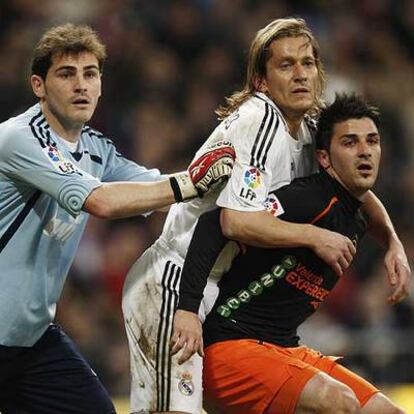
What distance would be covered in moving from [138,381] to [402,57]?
23.7ft

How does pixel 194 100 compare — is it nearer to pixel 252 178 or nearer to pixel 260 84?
pixel 260 84

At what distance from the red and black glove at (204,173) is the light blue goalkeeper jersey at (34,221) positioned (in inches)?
14.1

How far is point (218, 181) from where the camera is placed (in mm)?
5105

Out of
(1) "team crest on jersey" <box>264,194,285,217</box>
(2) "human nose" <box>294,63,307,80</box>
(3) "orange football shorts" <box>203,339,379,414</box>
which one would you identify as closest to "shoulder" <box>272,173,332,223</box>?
(1) "team crest on jersey" <box>264,194,285,217</box>

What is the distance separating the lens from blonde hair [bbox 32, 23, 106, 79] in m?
5.52

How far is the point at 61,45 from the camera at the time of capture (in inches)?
217

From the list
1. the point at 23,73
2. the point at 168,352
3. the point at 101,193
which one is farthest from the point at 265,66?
the point at 23,73

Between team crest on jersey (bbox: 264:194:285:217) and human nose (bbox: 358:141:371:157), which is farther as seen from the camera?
human nose (bbox: 358:141:371:157)

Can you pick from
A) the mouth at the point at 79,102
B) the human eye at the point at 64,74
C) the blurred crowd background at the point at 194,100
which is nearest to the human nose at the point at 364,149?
the mouth at the point at 79,102

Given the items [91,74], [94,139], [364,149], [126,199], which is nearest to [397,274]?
[364,149]

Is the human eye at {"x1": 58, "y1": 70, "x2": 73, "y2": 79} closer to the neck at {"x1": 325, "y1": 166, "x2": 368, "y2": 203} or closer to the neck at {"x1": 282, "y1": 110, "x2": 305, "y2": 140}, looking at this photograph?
the neck at {"x1": 282, "y1": 110, "x2": 305, "y2": 140}

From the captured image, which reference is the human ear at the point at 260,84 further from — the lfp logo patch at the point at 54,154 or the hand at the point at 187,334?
the hand at the point at 187,334

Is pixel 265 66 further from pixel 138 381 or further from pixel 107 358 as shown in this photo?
pixel 107 358

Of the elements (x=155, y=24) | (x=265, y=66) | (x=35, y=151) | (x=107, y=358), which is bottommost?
(x=107, y=358)
